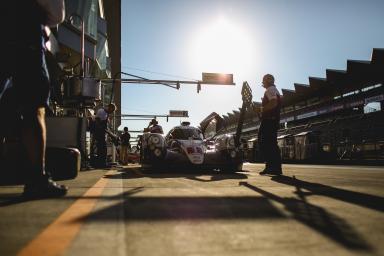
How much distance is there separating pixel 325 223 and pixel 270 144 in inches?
185

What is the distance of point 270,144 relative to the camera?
250 inches

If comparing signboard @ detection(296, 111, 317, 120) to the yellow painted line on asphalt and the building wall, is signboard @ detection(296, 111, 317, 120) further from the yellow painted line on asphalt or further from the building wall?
the yellow painted line on asphalt

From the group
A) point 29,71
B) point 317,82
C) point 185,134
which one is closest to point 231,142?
point 185,134

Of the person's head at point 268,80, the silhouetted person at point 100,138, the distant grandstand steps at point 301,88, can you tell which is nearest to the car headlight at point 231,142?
the person's head at point 268,80

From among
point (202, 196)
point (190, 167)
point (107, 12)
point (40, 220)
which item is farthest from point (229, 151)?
point (107, 12)

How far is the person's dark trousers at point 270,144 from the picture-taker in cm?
619

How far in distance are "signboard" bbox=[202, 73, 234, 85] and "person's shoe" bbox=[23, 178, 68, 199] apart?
897 inches

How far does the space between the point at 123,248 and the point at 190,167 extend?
648 centimetres

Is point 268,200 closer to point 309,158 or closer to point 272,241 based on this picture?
point 272,241

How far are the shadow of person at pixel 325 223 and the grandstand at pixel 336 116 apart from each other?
20.2ft

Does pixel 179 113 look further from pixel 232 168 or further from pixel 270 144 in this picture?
pixel 270 144

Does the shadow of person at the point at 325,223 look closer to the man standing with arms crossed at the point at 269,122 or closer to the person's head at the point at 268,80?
the man standing with arms crossed at the point at 269,122

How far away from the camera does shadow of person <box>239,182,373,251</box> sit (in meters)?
1.36

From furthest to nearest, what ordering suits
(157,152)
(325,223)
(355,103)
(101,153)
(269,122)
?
(355,103), (101,153), (157,152), (269,122), (325,223)
